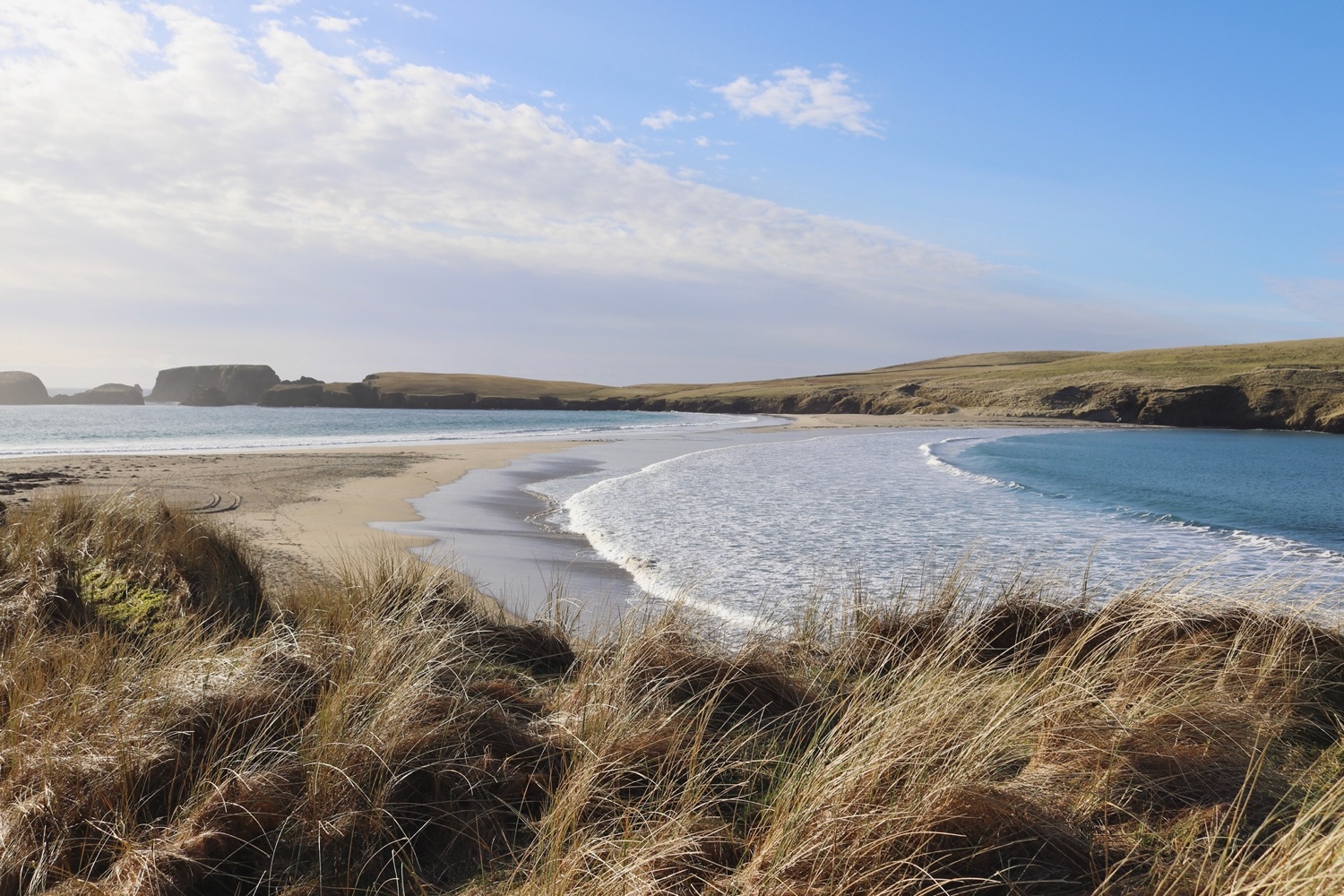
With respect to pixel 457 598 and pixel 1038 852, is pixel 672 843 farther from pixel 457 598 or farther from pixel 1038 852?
pixel 457 598

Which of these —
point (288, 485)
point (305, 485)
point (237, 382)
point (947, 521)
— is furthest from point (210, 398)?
point (947, 521)

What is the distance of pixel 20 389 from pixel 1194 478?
197m

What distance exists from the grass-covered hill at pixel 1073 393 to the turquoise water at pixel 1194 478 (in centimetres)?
1916

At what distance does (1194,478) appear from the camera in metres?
25.9

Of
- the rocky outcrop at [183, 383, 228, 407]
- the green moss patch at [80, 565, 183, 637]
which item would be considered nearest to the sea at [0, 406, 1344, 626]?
the green moss patch at [80, 565, 183, 637]

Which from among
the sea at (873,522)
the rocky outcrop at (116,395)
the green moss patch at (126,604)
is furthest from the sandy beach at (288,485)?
the rocky outcrop at (116,395)

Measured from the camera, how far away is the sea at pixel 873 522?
10.1m

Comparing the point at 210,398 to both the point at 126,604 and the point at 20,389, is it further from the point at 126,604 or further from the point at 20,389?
the point at 126,604

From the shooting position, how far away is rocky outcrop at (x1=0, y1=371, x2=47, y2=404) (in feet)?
518

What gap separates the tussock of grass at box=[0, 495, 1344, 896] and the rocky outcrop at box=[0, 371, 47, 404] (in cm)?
19716

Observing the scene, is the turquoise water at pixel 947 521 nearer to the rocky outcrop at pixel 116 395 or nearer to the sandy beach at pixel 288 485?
the sandy beach at pixel 288 485

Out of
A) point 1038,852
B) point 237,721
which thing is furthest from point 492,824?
point 1038,852

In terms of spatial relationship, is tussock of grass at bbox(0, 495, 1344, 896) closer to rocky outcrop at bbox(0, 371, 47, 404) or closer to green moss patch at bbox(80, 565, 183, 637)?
green moss patch at bbox(80, 565, 183, 637)

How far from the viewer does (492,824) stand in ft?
11.5
